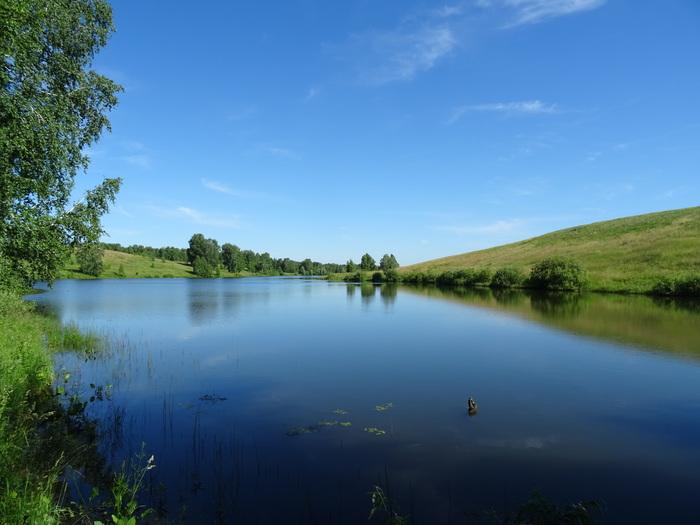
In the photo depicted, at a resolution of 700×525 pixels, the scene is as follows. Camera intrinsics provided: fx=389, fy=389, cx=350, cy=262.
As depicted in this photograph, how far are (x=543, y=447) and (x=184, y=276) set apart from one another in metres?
164

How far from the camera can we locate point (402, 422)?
11.2 metres

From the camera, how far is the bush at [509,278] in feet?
238

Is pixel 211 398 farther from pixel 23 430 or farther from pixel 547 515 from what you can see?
pixel 547 515

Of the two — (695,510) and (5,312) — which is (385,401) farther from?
(5,312)

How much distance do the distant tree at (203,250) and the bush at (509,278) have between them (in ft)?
456

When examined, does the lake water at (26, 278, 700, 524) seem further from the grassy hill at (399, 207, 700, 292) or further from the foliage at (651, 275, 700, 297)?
the grassy hill at (399, 207, 700, 292)

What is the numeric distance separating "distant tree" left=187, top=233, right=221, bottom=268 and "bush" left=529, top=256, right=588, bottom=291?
14796 cm

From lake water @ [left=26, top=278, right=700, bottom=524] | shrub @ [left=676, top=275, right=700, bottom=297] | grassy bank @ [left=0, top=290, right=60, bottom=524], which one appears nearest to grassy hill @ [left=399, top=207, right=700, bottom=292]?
shrub @ [left=676, top=275, right=700, bottom=297]

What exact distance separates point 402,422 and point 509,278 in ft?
225

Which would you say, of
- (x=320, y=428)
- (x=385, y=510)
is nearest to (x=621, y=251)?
(x=320, y=428)

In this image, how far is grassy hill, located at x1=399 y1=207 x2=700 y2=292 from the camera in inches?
2203

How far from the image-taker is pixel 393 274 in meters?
116

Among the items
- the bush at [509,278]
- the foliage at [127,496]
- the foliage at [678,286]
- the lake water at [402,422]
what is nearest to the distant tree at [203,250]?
the bush at [509,278]

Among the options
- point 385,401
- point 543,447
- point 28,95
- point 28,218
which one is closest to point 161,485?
point 385,401
